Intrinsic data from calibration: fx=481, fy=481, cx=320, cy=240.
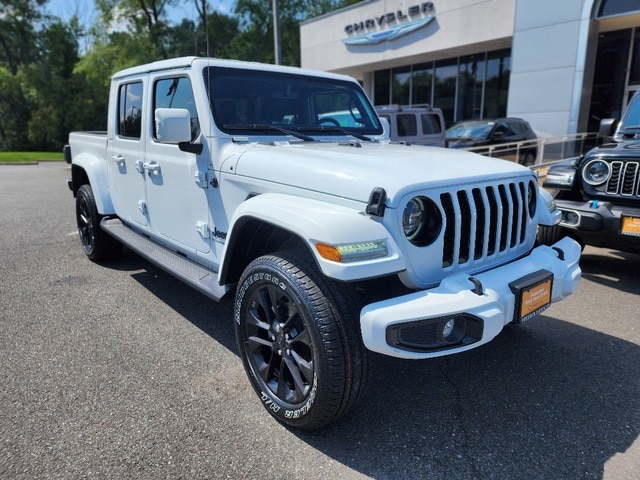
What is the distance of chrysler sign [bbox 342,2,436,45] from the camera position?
17984mm

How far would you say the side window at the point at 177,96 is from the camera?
3.33 m

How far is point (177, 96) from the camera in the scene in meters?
3.59

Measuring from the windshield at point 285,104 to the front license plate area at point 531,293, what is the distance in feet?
6.13

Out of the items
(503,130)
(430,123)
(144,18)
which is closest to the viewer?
(430,123)

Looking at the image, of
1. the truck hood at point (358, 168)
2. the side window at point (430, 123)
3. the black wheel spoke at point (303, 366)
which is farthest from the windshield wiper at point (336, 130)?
the side window at point (430, 123)

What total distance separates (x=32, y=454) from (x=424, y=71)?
68.0 feet

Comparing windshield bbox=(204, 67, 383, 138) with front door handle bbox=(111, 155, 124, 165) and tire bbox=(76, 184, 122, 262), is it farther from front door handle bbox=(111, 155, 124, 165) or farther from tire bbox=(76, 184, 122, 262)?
tire bbox=(76, 184, 122, 262)

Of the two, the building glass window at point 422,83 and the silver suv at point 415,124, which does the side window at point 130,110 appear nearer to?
the silver suv at point 415,124

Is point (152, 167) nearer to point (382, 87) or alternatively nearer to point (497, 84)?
point (497, 84)

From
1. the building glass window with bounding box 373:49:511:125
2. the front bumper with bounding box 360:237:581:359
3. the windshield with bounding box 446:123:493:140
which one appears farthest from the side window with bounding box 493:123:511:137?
the front bumper with bounding box 360:237:581:359

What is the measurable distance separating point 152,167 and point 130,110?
85 cm

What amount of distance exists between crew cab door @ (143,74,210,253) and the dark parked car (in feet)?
29.7

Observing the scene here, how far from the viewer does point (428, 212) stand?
2.43m

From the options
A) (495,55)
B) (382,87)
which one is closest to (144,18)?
(382,87)
